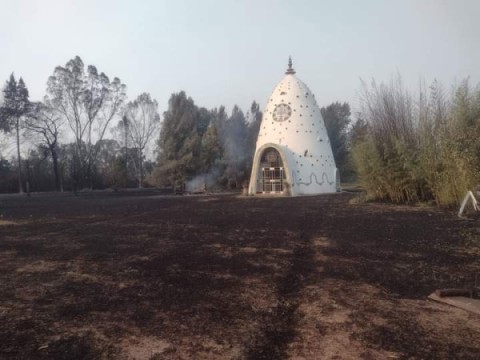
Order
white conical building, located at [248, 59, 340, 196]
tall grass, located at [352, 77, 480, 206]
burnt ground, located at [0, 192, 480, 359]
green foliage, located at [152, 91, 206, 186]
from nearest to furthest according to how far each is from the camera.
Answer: burnt ground, located at [0, 192, 480, 359]
tall grass, located at [352, 77, 480, 206]
white conical building, located at [248, 59, 340, 196]
green foliage, located at [152, 91, 206, 186]

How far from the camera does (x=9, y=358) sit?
277 centimetres

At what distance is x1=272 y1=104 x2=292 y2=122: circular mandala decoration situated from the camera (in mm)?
24520

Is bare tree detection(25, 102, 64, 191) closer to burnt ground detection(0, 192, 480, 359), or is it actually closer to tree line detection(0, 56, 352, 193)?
tree line detection(0, 56, 352, 193)

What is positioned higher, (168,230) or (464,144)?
(464,144)

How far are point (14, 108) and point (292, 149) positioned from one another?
22484 mm

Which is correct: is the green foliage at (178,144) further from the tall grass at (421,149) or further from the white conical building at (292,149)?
the tall grass at (421,149)

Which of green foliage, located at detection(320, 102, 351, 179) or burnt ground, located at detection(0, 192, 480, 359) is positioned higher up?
A: green foliage, located at detection(320, 102, 351, 179)

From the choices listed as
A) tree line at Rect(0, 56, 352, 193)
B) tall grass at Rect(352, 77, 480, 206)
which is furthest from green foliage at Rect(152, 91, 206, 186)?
tall grass at Rect(352, 77, 480, 206)

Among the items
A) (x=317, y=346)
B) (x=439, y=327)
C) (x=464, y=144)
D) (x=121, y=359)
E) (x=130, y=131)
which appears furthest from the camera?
(x=130, y=131)

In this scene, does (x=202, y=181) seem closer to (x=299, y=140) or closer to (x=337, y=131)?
(x=299, y=140)

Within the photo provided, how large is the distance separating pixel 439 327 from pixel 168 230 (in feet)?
21.5

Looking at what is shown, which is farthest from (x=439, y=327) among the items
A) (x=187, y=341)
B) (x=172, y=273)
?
(x=172, y=273)

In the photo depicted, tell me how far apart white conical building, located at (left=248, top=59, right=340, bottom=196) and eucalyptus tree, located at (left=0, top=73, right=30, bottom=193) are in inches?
776

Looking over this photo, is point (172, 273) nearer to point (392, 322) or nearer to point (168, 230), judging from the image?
point (392, 322)
